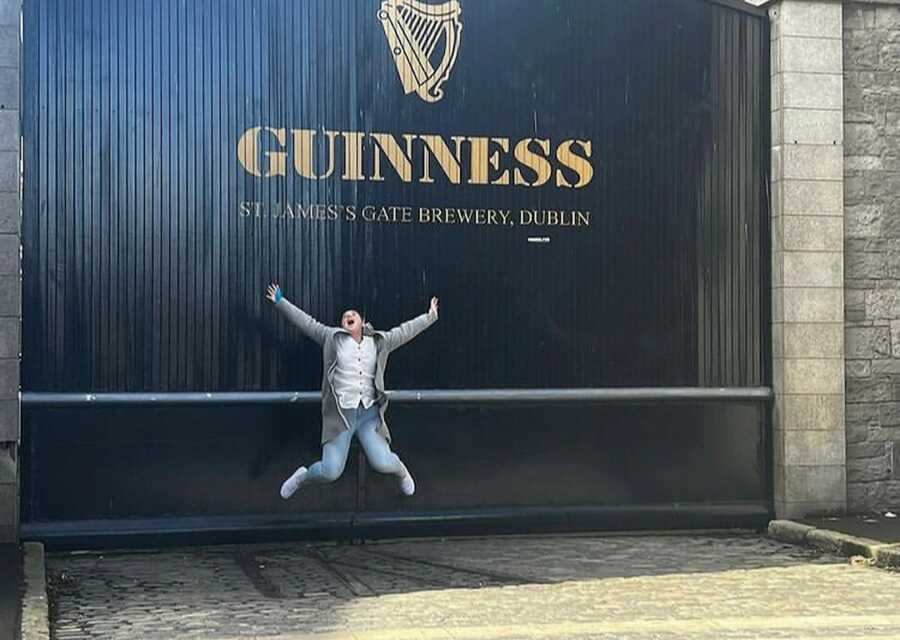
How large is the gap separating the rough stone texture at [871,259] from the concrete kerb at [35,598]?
23.0ft

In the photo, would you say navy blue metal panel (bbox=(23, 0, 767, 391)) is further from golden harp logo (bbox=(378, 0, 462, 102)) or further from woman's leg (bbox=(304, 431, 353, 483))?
woman's leg (bbox=(304, 431, 353, 483))

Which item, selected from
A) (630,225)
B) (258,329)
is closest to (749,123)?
(630,225)

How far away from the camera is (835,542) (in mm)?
10883

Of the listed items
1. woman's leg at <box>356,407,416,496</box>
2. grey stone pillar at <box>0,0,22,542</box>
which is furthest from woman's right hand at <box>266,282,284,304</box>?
grey stone pillar at <box>0,0,22,542</box>

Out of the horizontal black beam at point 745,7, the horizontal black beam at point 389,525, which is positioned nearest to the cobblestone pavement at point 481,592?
the horizontal black beam at point 389,525

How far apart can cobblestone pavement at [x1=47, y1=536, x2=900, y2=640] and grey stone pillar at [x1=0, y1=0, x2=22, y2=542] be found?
25.6 inches

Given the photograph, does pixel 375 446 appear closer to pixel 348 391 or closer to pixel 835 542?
pixel 348 391

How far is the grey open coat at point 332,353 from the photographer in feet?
35.7

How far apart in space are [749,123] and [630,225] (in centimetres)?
150

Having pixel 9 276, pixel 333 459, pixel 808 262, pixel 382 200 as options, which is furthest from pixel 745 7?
pixel 9 276

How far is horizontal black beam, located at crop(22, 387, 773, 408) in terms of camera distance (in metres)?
10.6

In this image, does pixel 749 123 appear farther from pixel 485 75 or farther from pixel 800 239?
pixel 485 75

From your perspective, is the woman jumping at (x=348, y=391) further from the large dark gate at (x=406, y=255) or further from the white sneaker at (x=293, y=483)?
the large dark gate at (x=406, y=255)

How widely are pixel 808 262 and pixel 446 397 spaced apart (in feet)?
11.5
